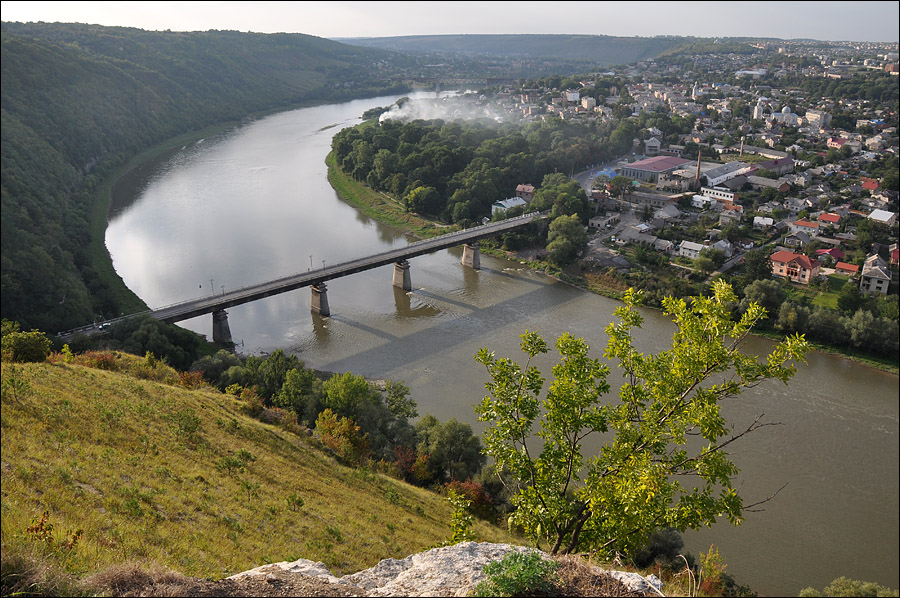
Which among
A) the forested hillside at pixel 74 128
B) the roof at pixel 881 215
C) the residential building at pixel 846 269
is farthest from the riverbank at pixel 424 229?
the forested hillside at pixel 74 128

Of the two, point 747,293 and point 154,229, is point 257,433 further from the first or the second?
point 154,229

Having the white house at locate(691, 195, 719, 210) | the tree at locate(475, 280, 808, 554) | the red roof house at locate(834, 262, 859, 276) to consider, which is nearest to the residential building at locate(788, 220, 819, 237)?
the red roof house at locate(834, 262, 859, 276)

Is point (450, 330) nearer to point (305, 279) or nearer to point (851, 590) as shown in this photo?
point (305, 279)

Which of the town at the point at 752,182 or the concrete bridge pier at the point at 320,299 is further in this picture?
the town at the point at 752,182

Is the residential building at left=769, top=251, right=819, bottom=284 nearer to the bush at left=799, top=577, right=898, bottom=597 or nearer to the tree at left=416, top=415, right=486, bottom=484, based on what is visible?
the bush at left=799, top=577, right=898, bottom=597

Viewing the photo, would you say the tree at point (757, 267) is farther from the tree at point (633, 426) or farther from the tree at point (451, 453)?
the tree at point (633, 426)

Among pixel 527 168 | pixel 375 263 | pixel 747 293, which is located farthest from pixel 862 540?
pixel 527 168
